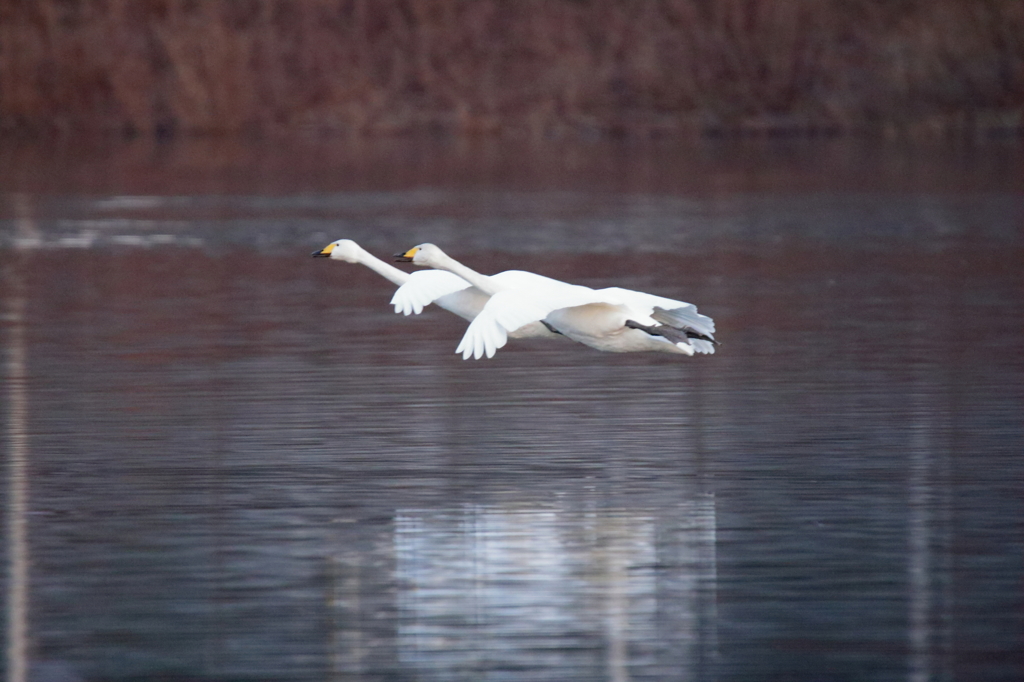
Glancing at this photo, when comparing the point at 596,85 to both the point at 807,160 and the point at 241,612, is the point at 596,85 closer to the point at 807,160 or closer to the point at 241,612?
the point at 807,160

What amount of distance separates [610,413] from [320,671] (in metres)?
4.59

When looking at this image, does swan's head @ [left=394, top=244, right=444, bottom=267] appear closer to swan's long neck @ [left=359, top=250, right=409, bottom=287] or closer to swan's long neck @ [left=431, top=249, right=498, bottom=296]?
swan's long neck @ [left=431, top=249, right=498, bottom=296]

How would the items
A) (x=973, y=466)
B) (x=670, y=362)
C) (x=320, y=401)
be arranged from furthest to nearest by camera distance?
(x=670, y=362), (x=320, y=401), (x=973, y=466)

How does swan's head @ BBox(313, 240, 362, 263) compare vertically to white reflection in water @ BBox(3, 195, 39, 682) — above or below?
above

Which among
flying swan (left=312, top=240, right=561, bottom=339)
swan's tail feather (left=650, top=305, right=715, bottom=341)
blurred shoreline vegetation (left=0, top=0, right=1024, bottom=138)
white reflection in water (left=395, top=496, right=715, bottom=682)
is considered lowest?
white reflection in water (left=395, top=496, right=715, bottom=682)

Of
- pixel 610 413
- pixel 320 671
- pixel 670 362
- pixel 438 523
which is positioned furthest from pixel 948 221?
pixel 320 671

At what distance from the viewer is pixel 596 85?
43688 mm

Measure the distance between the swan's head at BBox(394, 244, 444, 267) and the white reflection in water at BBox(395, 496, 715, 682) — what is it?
2563 mm

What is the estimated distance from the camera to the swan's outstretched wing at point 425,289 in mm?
10633

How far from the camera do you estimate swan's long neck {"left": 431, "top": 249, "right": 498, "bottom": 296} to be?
400 inches

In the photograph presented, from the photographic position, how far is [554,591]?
7098 millimetres

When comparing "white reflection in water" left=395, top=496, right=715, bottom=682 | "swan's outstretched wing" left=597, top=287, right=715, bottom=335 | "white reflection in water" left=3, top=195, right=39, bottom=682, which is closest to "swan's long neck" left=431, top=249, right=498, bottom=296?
"swan's outstretched wing" left=597, top=287, right=715, bottom=335

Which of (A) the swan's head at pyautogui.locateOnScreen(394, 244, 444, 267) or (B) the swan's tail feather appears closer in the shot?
(B) the swan's tail feather

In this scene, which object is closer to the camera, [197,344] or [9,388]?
[9,388]
